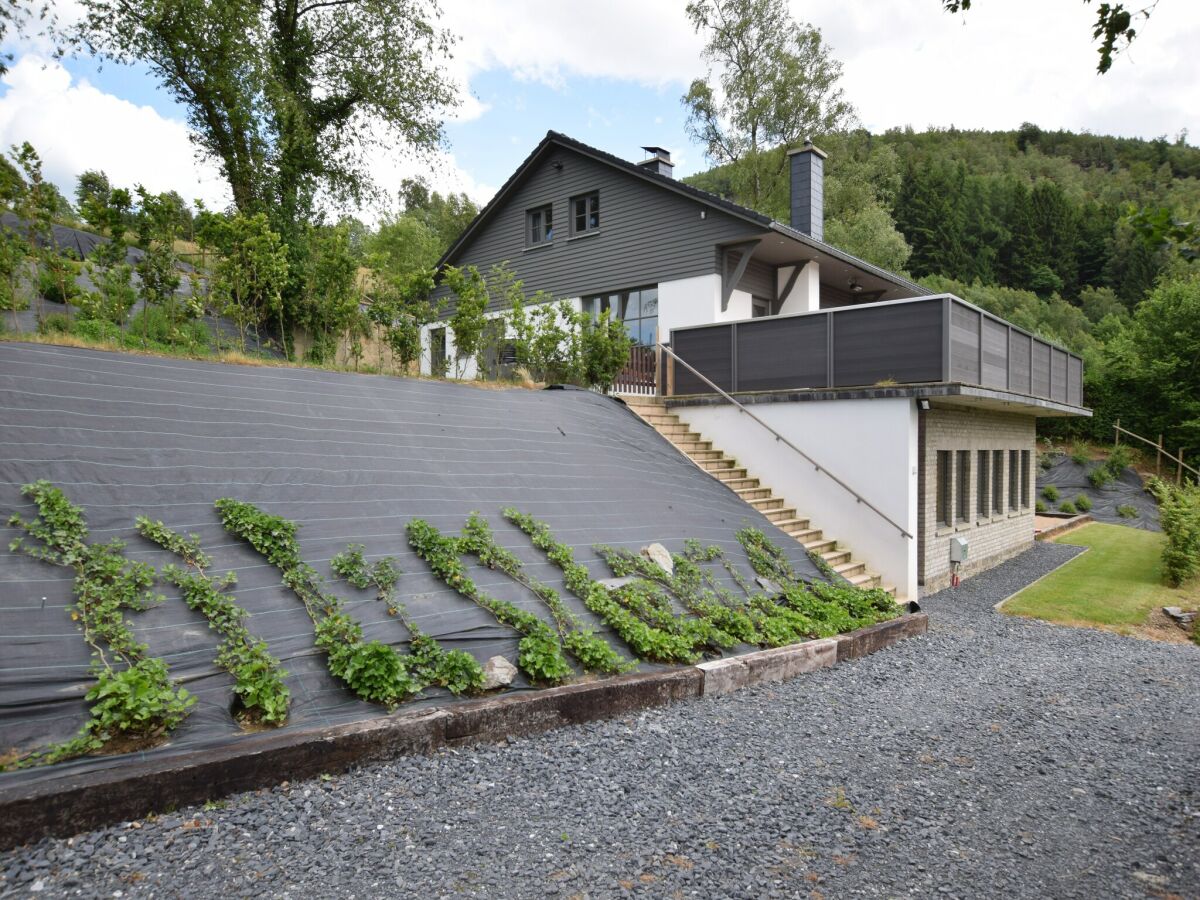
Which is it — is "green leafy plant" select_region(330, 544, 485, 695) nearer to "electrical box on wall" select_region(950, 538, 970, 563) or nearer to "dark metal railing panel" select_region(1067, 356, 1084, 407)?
"electrical box on wall" select_region(950, 538, 970, 563)

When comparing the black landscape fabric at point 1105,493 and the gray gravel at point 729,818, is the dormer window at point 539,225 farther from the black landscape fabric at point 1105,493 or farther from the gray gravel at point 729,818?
the black landscape fabric at point 1105,493

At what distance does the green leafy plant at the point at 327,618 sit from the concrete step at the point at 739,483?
7.32m

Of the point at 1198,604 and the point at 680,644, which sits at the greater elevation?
the point at 680,644

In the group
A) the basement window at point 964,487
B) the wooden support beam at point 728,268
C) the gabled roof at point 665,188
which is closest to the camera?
the basement window at point 964,487

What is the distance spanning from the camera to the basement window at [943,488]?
11969mm

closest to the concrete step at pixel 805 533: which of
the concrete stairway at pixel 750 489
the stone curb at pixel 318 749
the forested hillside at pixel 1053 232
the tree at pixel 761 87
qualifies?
the concrete stairway at pixel 750 489

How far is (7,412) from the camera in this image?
520cm

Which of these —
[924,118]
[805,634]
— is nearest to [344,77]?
[805,634]

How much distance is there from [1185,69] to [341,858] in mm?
4862

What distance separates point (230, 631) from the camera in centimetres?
420

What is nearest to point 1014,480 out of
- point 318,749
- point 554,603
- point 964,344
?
point 964,344

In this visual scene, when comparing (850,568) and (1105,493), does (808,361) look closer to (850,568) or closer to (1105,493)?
(850,568)

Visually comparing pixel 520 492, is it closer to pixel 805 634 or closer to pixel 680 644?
pixel 680 644

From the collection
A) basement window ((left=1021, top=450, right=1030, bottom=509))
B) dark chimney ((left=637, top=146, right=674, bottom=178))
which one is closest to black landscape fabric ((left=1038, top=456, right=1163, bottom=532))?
basement window ((left=1021, top=450, right=1030, bottom=509))
